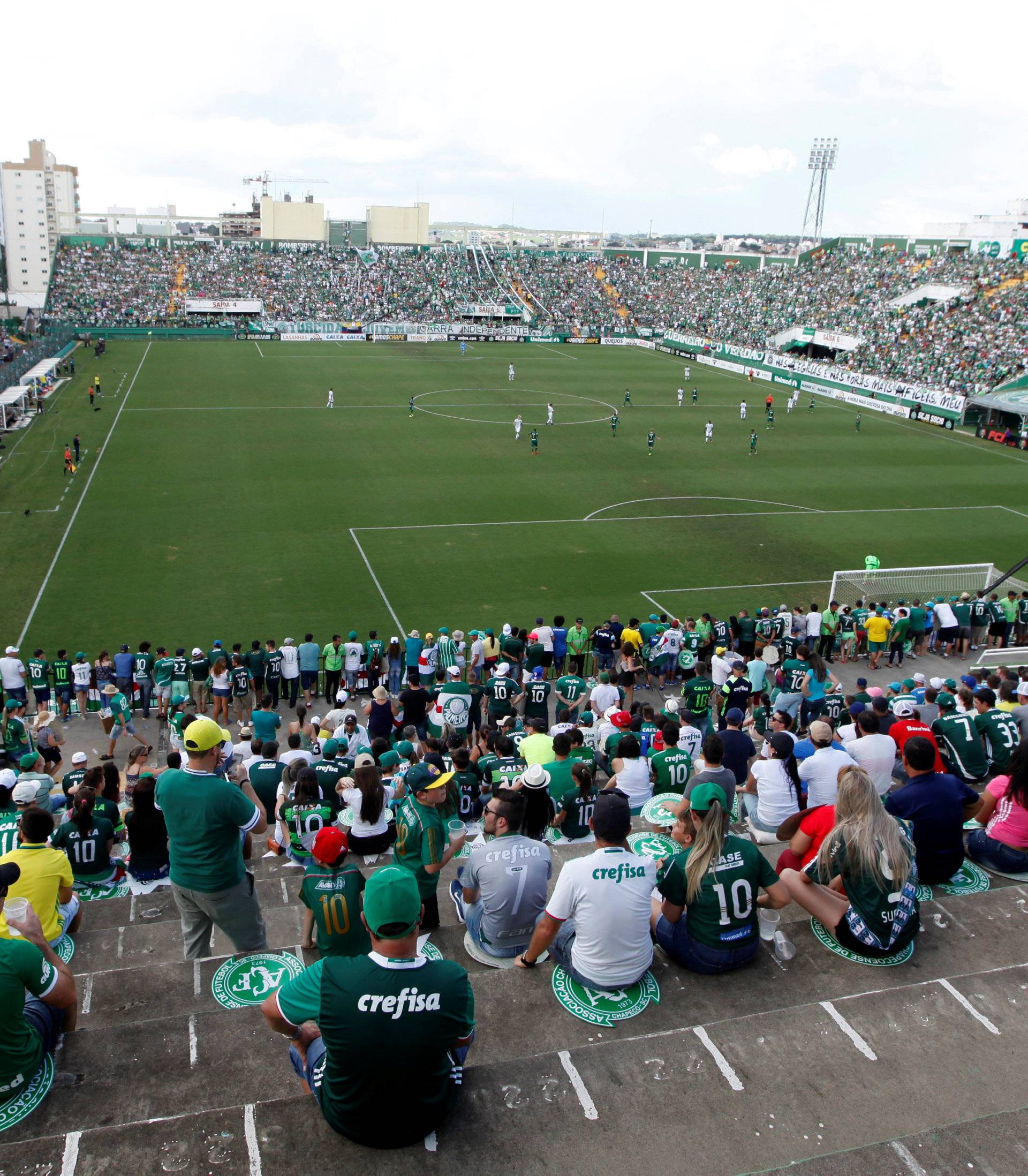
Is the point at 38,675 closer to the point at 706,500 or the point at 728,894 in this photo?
the point at 728,894

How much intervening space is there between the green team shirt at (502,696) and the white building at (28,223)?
10685cm

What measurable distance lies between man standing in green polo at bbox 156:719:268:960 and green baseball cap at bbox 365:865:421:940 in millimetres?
2344

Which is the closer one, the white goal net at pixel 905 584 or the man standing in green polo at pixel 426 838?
the man standing in green polo at pixel 426 838

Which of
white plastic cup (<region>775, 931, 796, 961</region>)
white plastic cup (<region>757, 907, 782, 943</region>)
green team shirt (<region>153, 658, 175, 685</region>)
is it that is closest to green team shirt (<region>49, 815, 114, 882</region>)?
white plastic cup (<region>757, 907, 782, 943</region>)

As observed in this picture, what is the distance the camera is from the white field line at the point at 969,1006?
5.62 m

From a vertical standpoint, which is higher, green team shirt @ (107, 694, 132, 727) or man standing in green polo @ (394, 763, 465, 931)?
man standing in green polo @ (394, 763, 465, 931)

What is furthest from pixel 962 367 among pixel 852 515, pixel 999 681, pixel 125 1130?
pixel 125 1130

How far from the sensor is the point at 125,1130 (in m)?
4.48

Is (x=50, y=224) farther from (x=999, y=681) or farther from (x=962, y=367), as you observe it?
(x=999, y=681)

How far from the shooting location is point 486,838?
32.2ft

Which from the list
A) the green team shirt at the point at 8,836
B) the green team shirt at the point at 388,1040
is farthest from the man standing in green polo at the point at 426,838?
the green team shirt at the point at 8,836

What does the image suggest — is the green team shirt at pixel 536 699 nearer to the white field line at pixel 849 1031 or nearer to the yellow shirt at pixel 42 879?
the yellow shirt at pixel 42 879

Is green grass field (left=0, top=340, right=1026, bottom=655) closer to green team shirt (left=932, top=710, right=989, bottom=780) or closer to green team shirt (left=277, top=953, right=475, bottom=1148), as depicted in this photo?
green team shirt (left=932, top=710, right=989, bottom=780)

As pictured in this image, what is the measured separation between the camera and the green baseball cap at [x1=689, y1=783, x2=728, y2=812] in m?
5.88
